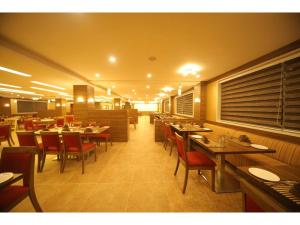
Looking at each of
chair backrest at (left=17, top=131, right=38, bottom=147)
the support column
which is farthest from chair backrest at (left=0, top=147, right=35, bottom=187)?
the support column

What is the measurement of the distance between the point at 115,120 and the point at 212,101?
4.36 metres

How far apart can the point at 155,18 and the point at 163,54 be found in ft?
4.04

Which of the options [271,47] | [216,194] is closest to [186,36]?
[271,47]

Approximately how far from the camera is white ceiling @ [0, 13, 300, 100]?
1840mm

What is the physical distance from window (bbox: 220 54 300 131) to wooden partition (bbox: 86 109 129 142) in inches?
165

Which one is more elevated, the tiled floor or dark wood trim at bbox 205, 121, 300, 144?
dark wood trim at bbox 205, 121, 300, 144

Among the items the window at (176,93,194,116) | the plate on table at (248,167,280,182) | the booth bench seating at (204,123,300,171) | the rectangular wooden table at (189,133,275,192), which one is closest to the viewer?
the plate on table at (248,167,280,182)

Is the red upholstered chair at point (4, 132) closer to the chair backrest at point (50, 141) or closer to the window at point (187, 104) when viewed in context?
the chair backrest at point (50, 141)

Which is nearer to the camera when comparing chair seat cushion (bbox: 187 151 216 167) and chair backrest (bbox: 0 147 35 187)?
chair backrest (bbox: 0 147 35 187)

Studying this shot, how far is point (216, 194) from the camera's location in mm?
2113

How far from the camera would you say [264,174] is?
1.38m

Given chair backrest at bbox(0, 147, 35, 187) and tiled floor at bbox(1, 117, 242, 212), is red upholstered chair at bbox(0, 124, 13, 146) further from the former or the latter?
chair backrest at bbox(0, 147, 35, 187)

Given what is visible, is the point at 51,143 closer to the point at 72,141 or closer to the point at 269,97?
the point at 72,141
